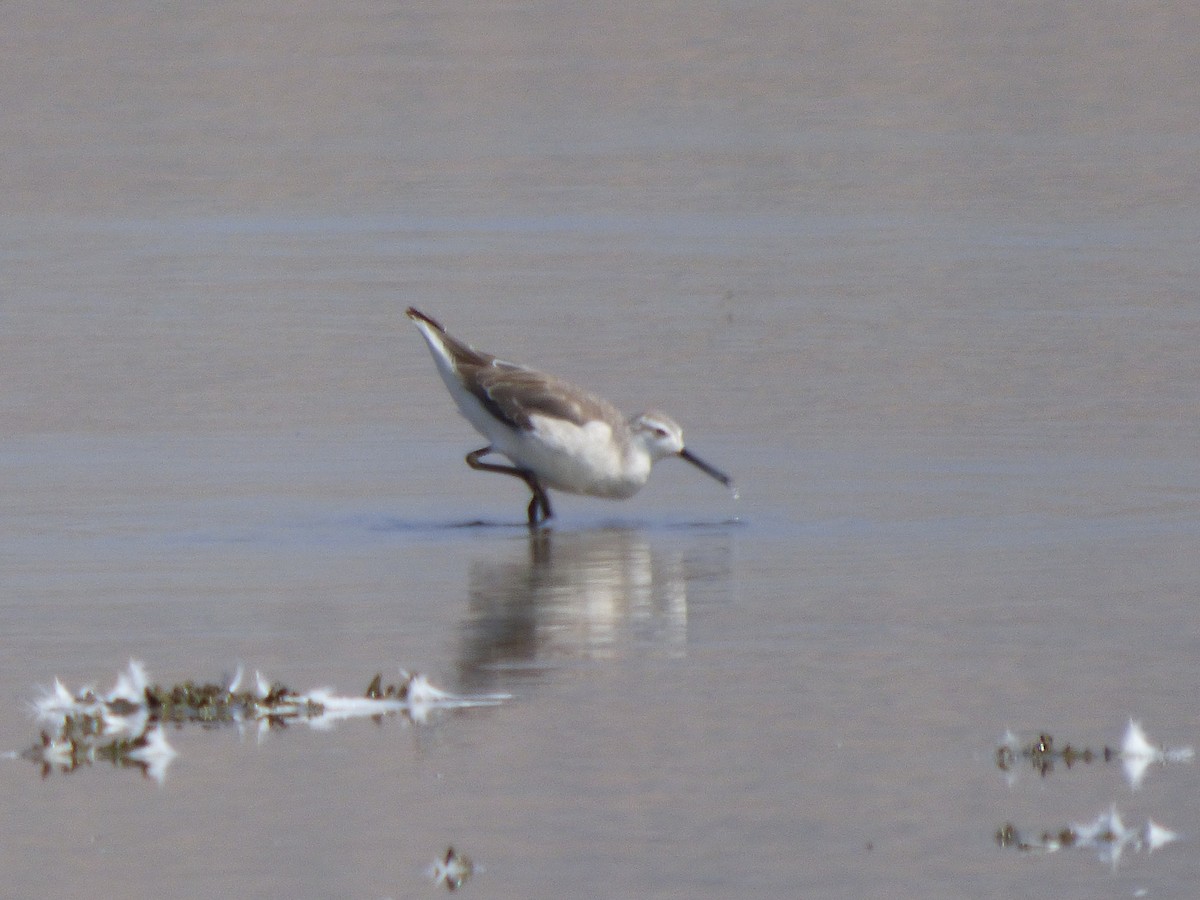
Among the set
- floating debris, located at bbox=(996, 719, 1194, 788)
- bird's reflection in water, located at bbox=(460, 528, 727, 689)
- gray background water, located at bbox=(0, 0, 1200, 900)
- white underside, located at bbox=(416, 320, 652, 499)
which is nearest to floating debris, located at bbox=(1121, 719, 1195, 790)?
floating debris, located at bbox=(996, 719, 1194, 788)

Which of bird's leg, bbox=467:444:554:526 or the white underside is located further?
bird's leg, bbox=467:444:554:526

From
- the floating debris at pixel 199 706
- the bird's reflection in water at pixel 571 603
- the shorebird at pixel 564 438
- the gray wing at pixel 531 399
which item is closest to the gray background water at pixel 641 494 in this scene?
the bird's reflection in water at pixel 571 603

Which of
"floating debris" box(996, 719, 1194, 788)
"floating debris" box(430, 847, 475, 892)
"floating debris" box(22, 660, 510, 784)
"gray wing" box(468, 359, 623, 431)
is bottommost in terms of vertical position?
"floating debris" box(430, 847, 475, 892)

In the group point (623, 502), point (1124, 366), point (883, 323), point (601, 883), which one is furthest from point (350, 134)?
point (601, 883)

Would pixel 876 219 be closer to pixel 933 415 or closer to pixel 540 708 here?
pixel 933 415

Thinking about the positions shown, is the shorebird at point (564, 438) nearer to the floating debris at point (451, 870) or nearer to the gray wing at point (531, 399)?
the gray wing at point (531, 399)

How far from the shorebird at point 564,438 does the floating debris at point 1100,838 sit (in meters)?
5.24

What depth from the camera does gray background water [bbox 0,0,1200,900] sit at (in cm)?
751

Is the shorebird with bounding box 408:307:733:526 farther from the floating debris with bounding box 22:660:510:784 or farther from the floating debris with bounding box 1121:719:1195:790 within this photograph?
the floating debris with bounding box 1121:719:1195:790

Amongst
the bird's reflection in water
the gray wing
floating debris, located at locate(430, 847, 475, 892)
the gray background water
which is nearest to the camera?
floating debris, located at locate(430, 847, 475, 892)

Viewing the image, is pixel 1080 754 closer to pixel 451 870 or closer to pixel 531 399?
pixel 451 870

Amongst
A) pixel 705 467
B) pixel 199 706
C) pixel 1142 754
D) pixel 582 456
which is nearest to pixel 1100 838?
pixel 1142 754

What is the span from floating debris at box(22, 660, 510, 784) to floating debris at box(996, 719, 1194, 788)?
1.69 meters

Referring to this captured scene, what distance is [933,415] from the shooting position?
1459cm
